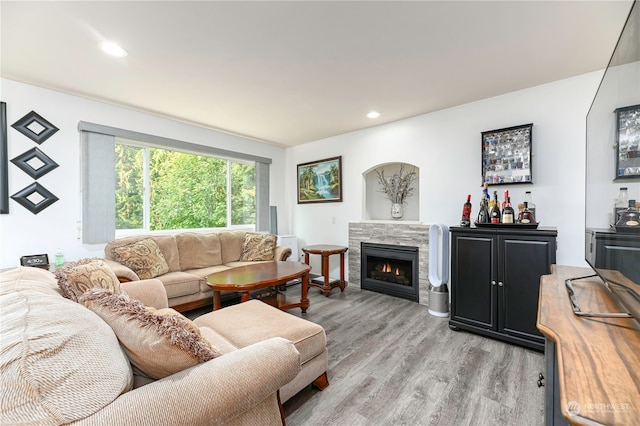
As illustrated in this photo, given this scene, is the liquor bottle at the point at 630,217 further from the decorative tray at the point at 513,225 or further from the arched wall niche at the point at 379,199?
the arched wall niche at the point at 379,199

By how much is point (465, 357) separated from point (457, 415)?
0.73 metres

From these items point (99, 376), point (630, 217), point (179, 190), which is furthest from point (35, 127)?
point (630, 217)

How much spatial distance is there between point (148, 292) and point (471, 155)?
3.54m

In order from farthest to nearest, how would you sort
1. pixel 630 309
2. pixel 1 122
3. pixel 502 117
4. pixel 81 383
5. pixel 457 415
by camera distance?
1. pixel 502 117
2. pixel 1 122
3. pixel 457 415
4. pixel 630 309
5. pixel 81 383

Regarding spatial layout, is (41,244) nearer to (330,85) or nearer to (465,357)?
(330,85)

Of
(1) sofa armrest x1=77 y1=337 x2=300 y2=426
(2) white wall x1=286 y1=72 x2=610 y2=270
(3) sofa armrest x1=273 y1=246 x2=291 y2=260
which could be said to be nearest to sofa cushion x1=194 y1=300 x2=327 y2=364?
(1) sofa armrest x1=77 y1=337 x2=300 y2=426

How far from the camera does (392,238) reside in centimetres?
377

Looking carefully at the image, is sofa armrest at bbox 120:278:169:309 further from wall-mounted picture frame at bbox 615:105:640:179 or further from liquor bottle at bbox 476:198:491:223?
liquor bottle at bbox 476:198:491:223

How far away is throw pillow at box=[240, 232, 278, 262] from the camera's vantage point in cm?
388

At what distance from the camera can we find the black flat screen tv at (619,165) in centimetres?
93

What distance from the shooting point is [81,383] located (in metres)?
0.69

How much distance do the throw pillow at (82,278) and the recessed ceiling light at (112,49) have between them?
162 cm

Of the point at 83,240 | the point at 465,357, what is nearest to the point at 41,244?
the point at 83,240

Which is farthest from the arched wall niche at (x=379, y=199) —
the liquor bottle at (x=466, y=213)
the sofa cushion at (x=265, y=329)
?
the sofa cushion at (x=265, y=329)
